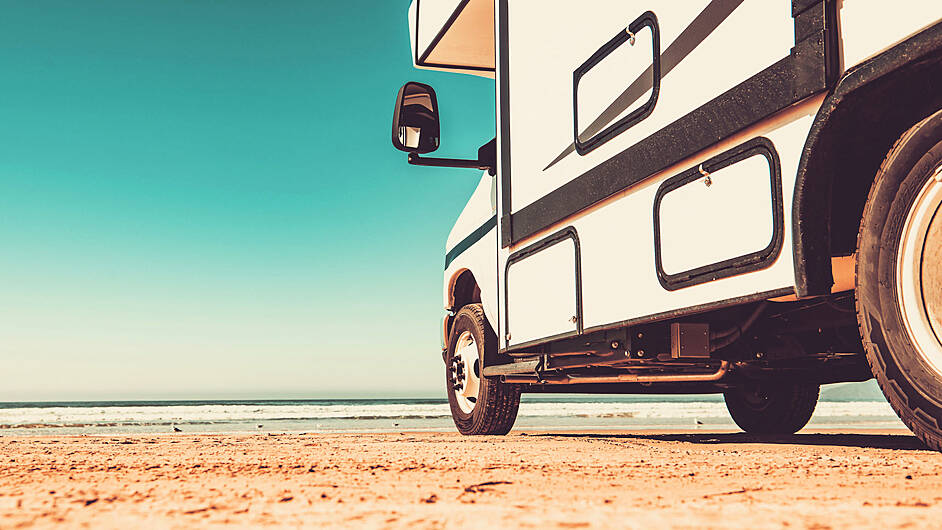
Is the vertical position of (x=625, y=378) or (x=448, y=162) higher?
(x=448, y=162)

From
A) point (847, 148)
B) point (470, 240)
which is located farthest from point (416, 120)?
point (847, 148)

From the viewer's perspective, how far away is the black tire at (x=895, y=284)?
216 cm

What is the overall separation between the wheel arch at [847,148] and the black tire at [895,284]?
0.28 ft

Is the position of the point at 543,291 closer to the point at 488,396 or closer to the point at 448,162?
the point at 448,162

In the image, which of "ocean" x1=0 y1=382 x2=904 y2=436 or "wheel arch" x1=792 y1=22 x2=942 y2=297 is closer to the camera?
"wheel arch" x1=792 y1=22 x2=942 y2=297

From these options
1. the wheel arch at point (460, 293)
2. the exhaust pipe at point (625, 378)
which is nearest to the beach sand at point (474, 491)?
the exhaust pipe at point (625, 378)

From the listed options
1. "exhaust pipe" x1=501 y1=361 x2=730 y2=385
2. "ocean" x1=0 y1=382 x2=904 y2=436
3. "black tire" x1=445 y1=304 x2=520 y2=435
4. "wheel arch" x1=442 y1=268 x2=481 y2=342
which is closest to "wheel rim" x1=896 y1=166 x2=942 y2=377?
"exhaust pipe" x1=501 y1=361 x2=730 y2=385

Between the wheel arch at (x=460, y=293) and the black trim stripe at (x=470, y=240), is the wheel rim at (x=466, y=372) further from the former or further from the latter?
the black trim stripe at (x=470, y=240)

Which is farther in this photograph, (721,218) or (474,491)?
(721,218)

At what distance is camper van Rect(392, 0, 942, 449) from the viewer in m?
2.20

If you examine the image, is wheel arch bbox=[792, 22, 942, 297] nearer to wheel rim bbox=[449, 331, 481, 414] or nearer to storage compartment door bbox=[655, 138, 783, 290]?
storage compartment door bbox=[655, 138, 783, 290]

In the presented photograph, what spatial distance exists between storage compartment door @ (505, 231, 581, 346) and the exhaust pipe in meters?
0.45

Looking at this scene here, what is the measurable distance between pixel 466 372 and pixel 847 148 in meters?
3.91

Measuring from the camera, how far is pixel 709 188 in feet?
8.93
